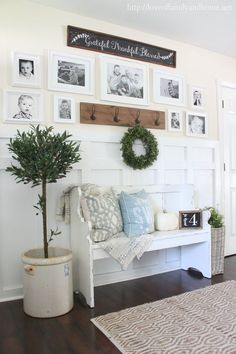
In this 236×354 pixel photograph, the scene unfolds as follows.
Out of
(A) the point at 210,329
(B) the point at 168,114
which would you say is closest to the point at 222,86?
(B) the point at 168,114

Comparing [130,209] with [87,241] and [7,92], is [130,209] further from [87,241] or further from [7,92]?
[7,92]

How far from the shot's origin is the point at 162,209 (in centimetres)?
321

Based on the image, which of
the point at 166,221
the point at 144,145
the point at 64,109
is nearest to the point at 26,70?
the point at 64,109

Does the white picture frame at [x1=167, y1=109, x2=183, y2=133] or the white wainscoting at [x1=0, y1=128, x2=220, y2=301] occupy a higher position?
the white picture frame at [x1=167, y1=109, x2=183, y2=133]

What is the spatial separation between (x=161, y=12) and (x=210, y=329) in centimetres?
262

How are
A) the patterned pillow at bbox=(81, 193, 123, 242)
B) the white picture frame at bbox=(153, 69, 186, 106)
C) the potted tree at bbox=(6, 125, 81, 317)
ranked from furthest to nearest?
1. the white picture frame at bbox=(153, 69, 186, 106)
2. the patterned pillow at bbox=(81, 193, 123, 242)
3. the potted tree at bbox=(6, 125, 81, 317)

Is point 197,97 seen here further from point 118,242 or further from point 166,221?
point 118,242

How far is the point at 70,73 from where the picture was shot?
2.77 metres

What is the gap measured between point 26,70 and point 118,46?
0.97 m

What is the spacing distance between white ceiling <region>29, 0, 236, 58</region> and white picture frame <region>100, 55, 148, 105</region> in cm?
38

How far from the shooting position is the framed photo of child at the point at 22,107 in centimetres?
251

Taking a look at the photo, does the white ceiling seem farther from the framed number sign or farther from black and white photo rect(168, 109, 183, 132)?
the framed number sign

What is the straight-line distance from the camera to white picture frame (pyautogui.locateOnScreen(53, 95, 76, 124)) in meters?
2.70

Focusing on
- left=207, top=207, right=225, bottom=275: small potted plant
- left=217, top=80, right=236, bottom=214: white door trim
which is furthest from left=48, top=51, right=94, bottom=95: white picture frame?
left=207, top=207, right=225, bottom=275: small potted plant
